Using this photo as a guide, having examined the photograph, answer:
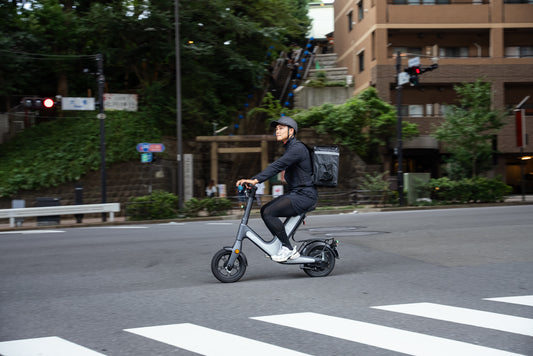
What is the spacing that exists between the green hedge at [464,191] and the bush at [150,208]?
11966 mm

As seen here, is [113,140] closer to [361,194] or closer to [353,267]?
[361,194]

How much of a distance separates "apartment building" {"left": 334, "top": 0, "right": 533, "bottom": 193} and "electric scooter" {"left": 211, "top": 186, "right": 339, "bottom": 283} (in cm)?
2716

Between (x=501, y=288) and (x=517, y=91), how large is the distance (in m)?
32.6

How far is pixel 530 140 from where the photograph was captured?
110ft

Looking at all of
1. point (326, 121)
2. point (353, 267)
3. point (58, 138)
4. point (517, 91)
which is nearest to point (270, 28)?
point (326, 121)

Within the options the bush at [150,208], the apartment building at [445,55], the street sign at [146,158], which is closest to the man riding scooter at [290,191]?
the bush at [150,208]

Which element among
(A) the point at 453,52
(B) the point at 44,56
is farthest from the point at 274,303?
(A) the point at 453,52

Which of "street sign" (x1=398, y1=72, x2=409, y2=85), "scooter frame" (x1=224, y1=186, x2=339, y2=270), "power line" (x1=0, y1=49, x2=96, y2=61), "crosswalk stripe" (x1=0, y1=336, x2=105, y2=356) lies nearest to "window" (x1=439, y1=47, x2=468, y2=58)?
"street sign" (x1=398, y1=72, x2=409, y2=85)

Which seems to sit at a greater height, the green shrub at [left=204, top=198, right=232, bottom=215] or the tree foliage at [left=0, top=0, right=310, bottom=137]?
the tree foliage at [left=0, top=0, right=310, bottom=137]

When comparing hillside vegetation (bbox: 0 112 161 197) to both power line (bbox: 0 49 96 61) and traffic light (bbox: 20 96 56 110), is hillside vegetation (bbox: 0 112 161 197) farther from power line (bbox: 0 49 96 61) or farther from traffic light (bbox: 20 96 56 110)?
traffic light (bbox: 20 96 56 110)

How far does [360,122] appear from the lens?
29484 mm

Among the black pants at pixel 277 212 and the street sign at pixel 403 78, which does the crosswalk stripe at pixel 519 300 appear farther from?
the street sign at pixel 403 78

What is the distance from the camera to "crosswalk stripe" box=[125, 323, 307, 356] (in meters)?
3.73

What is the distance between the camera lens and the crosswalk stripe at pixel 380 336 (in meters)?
3.69
